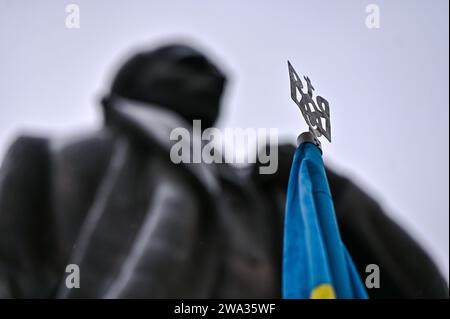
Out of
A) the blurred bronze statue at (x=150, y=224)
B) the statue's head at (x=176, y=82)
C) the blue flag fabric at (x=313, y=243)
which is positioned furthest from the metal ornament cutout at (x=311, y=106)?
the statue's head at (x=176, y=82)

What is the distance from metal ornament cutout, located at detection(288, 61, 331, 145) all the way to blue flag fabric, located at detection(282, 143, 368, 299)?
0.08 m

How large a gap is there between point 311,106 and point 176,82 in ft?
19.9

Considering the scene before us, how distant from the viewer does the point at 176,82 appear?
10641 mm

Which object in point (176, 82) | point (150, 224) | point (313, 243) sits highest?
point (176, 82)

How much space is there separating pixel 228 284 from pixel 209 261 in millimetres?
228

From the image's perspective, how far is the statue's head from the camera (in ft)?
34.8

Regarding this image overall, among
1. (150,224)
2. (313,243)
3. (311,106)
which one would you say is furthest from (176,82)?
(313,243)

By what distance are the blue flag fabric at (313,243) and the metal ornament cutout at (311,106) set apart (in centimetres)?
8

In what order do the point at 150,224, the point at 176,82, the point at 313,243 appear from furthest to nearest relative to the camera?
the point at 176,82
the point at 150,224
the point at 313,243

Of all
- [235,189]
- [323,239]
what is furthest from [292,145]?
[323,239]

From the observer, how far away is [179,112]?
10.5 m

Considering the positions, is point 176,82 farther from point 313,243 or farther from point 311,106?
point 313,243

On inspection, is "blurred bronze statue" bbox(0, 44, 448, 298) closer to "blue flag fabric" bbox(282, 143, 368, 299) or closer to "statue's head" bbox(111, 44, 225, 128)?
"statue's head" bbox(111, 44, 225, 128)

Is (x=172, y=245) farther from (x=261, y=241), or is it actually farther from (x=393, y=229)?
(x=393, y=229)
